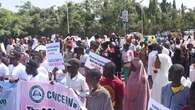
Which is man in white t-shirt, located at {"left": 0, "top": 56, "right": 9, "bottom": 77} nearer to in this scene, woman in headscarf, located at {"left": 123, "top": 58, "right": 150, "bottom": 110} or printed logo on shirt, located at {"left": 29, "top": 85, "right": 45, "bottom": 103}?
woman in headscarf, located at {"left": 123, "top": 58, "right": 150, "bottom": 110}

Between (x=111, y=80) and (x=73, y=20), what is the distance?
5378cm

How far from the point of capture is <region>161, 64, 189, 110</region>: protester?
718 centimetres

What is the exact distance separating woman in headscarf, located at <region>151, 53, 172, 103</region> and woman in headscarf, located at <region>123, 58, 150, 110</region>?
114cm

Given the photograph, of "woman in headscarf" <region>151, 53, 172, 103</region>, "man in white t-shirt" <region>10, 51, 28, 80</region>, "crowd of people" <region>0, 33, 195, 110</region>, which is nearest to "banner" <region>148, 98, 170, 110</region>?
"crowd of people" <region>0, 33, 195, 110</region>

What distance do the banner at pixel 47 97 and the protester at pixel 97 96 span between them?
2.19 feet

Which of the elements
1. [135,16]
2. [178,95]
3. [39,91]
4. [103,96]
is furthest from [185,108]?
[135,16]

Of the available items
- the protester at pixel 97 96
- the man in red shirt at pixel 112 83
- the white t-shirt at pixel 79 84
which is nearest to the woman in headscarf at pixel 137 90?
the man in red shirt at pixel 112 83

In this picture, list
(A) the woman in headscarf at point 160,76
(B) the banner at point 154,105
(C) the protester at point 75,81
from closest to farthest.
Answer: (B) the banner at point 154,105
(C) the protester at point 75,81
(A) the woman in headscarf at point 160,76

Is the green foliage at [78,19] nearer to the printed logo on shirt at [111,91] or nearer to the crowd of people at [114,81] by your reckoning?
the crowd of people at [114,81]

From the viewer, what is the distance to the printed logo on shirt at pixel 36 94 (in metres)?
6.59

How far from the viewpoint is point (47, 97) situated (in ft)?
21.6

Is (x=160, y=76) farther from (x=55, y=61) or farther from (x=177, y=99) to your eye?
(x=177, y=99)

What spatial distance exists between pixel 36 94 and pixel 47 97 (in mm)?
152

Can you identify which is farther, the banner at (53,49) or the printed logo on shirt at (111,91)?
the banner at (53,49)
